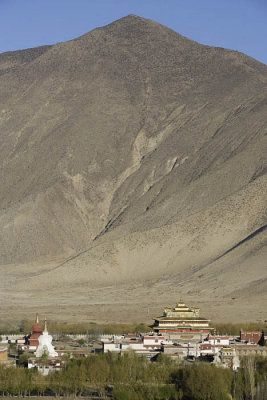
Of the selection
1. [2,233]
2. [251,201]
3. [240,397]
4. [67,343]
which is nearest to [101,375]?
[240,397]

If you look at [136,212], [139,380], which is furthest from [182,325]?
[136,212]

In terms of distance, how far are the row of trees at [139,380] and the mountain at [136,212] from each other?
5312 centimetres

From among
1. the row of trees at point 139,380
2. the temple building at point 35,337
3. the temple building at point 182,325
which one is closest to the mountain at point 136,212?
the temple building at point 182,325

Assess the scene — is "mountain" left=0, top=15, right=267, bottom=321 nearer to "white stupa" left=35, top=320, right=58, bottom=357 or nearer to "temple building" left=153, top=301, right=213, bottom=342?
"temple building" left=153, top=301, right=213, bottom=342

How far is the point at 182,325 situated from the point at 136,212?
90241 millimetres

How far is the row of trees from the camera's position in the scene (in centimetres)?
4991

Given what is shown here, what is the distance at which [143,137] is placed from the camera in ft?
639

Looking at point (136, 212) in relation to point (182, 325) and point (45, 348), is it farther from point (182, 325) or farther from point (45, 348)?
point (45, 348)

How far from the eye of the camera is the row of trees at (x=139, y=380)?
49906 millimetres

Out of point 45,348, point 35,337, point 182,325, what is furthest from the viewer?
point 182,325

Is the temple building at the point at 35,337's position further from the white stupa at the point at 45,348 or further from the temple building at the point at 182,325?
the temple building at the point at 182,325

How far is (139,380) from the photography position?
5338 centimetres

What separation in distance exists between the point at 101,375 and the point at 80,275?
88660 millimetres

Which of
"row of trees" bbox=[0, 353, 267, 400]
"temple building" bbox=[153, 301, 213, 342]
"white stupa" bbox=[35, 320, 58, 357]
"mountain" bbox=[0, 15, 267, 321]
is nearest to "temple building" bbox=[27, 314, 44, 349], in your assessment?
"white stupa" bbox=[35, 320, 58, 357]
